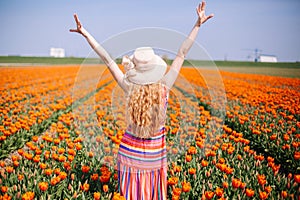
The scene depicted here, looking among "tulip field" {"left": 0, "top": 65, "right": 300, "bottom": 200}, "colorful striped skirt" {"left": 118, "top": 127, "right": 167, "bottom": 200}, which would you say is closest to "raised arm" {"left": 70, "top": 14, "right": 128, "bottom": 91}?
"tulip field" {"left": 0, "top": 65, "right": 300, "bottom": 200}

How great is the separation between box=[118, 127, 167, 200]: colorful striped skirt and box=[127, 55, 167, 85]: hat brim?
0.53 metres

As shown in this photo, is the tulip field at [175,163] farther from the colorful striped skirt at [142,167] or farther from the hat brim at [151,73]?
the hat brim at [151,73]

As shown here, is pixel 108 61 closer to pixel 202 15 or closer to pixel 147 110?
pixel 147 110

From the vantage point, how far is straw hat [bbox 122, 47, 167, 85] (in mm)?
2641

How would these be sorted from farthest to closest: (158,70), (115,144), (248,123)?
1. (248,123)
2. (115,144)
3. (158,70)

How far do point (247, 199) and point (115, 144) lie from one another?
2137 mm

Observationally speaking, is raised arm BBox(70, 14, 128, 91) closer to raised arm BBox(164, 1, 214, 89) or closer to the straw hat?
the straw hat

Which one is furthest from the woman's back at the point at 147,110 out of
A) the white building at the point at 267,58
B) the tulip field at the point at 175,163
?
the white building at the point at 267,58

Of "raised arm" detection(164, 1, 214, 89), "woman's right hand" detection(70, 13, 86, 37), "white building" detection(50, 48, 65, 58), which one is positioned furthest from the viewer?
"white building" detection(50, 48, 65, 58)

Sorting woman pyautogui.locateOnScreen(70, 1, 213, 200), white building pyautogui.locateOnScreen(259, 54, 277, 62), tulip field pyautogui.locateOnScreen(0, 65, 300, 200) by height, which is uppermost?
white building pyautogui.locateOnScreen(259, 54, 277, 62)

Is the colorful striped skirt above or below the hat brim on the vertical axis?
below

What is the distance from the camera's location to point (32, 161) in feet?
13.3

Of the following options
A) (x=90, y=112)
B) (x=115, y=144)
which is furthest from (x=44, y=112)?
(x=115, y=144)

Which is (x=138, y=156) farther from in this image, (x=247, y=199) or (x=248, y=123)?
(x=248, y=123)
